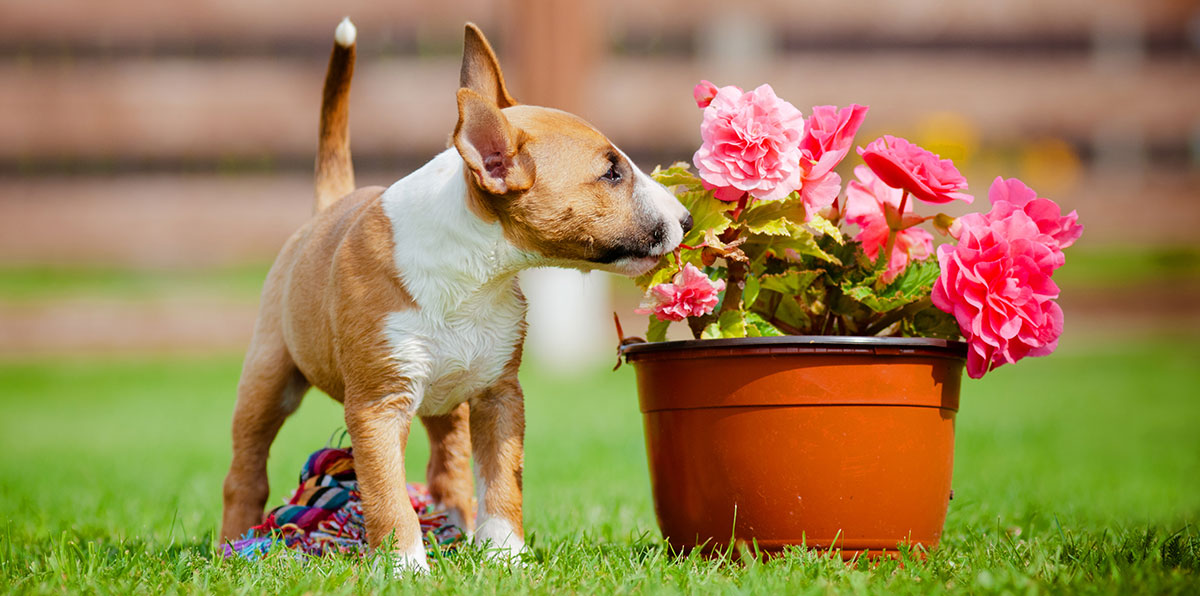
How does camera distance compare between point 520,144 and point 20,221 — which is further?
point 20,221

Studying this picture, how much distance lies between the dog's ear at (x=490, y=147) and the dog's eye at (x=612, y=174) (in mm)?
154

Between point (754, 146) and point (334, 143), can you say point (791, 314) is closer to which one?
point (754, 146)

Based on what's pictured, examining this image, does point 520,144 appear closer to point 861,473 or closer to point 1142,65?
point 861,473

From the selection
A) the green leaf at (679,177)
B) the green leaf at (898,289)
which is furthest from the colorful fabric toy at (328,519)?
the green leaf at (898,289)

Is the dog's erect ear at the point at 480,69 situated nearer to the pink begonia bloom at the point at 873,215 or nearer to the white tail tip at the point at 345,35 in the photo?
the white tail tip at the point at 345,35

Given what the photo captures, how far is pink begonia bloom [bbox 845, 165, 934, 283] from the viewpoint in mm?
2398

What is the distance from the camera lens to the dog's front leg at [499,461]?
2.33 meters

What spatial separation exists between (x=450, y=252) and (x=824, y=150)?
0.82 metres

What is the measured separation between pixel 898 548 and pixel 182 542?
5.90 ft

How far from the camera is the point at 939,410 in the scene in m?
2.22

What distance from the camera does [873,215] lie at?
2.41 metres

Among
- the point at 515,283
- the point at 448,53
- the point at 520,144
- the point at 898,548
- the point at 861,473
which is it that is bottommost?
the point at 898,548

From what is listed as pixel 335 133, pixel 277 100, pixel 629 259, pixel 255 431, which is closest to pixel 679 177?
pixel 629 259

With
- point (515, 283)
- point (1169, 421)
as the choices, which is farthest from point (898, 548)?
point (1169, 421)
